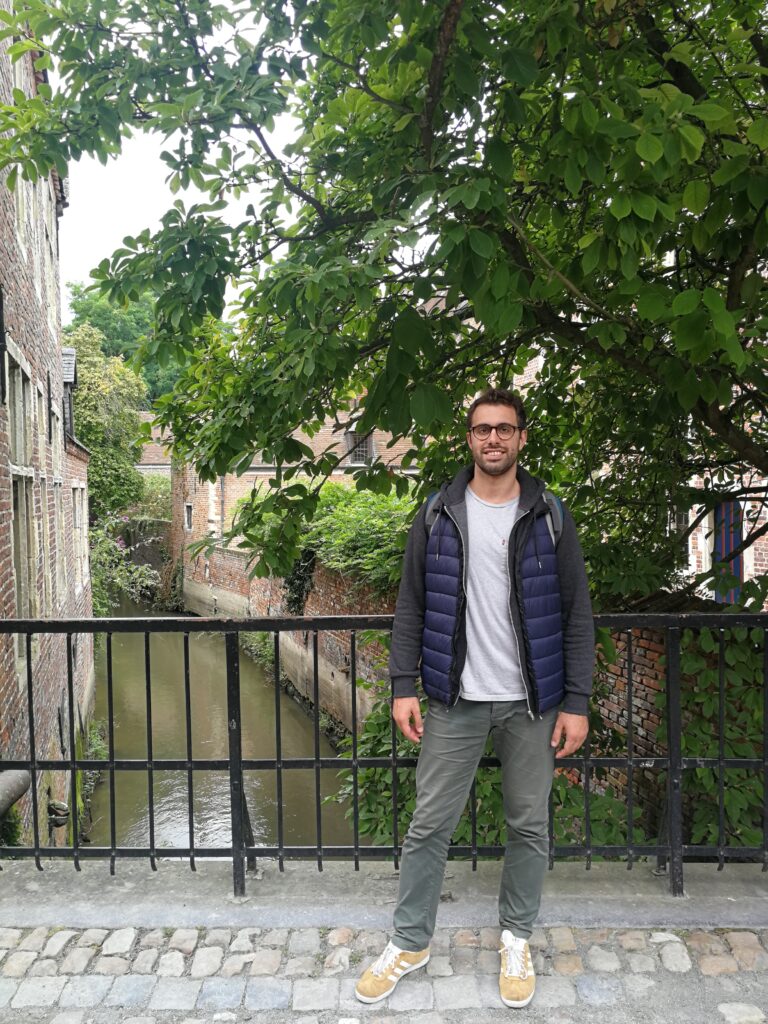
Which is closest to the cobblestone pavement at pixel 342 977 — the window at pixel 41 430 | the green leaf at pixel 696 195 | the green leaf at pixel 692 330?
the green leaf at pixel 692 330

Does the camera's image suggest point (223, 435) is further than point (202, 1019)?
Yes

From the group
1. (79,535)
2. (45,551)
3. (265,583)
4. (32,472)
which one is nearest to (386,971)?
(32,472)

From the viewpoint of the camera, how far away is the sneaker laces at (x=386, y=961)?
2.84 m

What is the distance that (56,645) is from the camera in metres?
10.4

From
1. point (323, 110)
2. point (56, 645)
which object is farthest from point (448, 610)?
point (56, 645)

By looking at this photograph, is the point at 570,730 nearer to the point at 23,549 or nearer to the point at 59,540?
the point at 23,549

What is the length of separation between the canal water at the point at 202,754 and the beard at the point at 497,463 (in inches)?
204

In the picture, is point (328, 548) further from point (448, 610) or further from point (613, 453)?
point (448, 610)

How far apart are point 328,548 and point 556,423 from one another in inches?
358

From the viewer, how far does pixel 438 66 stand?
3.01 metres

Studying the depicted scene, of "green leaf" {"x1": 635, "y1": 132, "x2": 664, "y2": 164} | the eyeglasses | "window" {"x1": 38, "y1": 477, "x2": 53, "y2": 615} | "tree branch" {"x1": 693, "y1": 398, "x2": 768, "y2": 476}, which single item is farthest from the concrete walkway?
"window" {"x1": 38, "y1": 477, "x2": 53, "y2": 615}

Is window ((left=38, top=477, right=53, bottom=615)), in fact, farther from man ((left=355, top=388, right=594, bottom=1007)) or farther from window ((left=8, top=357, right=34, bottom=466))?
man ((left=355, top=388, right=594, bottom=1007))

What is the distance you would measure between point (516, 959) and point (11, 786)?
236 centimetres

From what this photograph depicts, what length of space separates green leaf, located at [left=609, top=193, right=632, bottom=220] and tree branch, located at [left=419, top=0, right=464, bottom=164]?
822 mm
